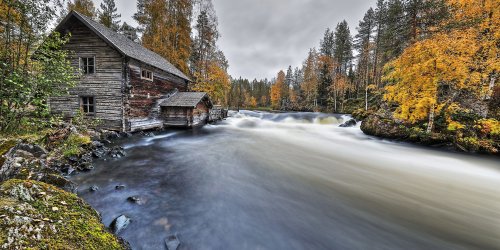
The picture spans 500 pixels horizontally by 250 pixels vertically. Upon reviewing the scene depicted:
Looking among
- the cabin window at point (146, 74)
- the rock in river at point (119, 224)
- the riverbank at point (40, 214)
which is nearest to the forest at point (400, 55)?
the riverbank at point (40, 214)

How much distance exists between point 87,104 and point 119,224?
1218cm

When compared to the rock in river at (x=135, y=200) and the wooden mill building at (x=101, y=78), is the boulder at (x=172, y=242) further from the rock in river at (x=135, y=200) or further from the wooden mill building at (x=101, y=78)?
the wooden mill building at (x=101, y=78)

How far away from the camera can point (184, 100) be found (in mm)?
15828

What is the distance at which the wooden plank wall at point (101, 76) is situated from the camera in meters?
11.8

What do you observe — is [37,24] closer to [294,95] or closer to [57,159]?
[57,159]

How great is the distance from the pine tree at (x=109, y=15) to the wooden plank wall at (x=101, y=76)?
1693 cm

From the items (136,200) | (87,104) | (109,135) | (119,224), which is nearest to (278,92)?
(87,104)

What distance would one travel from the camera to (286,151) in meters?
10.2

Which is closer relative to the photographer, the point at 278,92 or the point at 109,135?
the point at 109,135

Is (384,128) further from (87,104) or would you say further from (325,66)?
(325,66)

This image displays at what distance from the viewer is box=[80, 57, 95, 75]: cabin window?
12.1 meters

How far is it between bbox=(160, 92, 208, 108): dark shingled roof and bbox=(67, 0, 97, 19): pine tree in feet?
55.3

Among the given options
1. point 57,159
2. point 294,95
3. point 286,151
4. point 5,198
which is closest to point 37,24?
point 57,159

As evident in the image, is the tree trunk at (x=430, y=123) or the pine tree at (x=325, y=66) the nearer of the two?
the tree trunk at (x=430, y=123)
